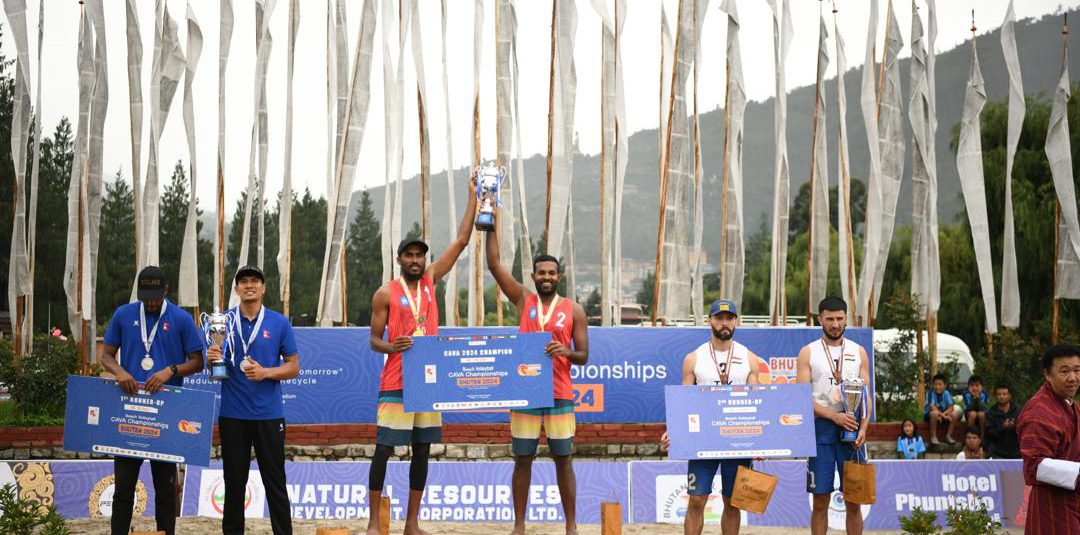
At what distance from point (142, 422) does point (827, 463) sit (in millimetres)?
4681

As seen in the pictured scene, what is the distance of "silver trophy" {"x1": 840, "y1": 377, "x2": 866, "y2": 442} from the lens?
276 inches

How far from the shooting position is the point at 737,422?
699 centimetres

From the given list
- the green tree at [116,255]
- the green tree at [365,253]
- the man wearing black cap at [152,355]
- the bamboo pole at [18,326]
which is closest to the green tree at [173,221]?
the green tree at [116,255]

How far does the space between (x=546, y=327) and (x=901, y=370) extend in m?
8.66

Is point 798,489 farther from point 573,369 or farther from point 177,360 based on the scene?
point 177,360

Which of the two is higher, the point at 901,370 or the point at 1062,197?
the point at 1062,197

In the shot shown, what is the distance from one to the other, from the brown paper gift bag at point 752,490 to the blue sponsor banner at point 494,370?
4.58 feet

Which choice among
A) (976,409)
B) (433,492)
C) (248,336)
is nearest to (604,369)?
(433,492)

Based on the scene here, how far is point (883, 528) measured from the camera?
10180 mm

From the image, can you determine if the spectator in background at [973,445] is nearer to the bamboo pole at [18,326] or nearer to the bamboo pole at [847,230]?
the bamboo pole at [847,230]

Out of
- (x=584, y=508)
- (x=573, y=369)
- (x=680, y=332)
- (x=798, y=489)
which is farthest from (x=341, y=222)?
(x=798, y=489)

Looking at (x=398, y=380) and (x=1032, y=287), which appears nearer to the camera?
(x=398, y=380)

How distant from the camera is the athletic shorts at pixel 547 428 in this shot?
6.86 m

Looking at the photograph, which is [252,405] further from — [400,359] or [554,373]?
[554,373]
